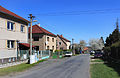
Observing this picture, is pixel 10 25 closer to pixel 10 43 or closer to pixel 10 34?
pixel 10 34

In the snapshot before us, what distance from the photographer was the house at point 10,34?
63.4 feet

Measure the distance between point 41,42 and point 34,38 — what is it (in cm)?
257

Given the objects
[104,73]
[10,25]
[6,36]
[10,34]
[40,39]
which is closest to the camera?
[104,73]

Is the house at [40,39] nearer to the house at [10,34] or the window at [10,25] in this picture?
the house at [10,34]

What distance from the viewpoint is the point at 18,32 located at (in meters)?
23.2

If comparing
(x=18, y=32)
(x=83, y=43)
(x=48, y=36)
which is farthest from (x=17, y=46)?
(x=83, y=43)

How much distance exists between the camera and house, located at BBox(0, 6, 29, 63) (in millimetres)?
19337

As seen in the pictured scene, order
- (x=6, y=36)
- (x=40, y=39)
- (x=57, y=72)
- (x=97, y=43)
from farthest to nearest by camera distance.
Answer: (x=97, y=43)
(x=40, y=39)
(x=6, y=36)
(x=57, y=72)

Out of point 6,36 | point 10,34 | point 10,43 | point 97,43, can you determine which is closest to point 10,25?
point 10,34

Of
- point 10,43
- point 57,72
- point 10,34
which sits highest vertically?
point 10,34

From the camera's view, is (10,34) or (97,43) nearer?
(10,34)

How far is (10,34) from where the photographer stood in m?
21.2

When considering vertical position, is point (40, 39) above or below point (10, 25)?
below

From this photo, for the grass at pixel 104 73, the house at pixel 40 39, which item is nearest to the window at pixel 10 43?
the grass at pixel 104 73
